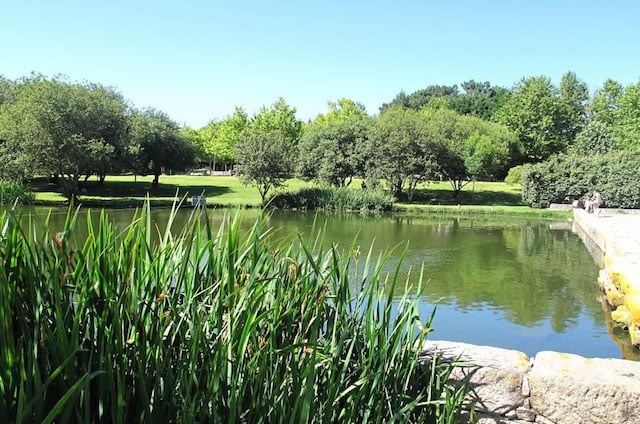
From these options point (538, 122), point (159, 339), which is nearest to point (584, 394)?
point (159, 339)

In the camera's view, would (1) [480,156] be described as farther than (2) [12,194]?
Yes

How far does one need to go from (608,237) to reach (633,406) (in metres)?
11.5

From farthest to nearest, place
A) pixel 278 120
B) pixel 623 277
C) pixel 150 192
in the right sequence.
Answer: pixel 278 120, pixel 150 192, pixel 623 277

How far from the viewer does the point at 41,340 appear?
4.97ft

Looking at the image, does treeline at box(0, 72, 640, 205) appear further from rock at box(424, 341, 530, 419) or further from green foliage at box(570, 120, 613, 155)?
rock at box(424, 341, 530, 419)


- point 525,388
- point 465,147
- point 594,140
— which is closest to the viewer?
point 525,388

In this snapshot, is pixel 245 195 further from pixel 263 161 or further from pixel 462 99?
pixel 462 99

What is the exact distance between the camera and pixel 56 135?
25.2m

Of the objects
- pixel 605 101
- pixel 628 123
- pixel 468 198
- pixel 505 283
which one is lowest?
pixel 505 283

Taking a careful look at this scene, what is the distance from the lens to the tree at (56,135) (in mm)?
24891

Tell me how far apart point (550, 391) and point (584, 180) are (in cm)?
3016

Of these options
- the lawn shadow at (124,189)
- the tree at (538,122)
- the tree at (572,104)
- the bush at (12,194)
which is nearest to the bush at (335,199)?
the lawn shadow at (124,189)

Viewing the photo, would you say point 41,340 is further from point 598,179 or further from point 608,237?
point 598,179

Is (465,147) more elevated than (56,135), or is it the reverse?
(465,147)
